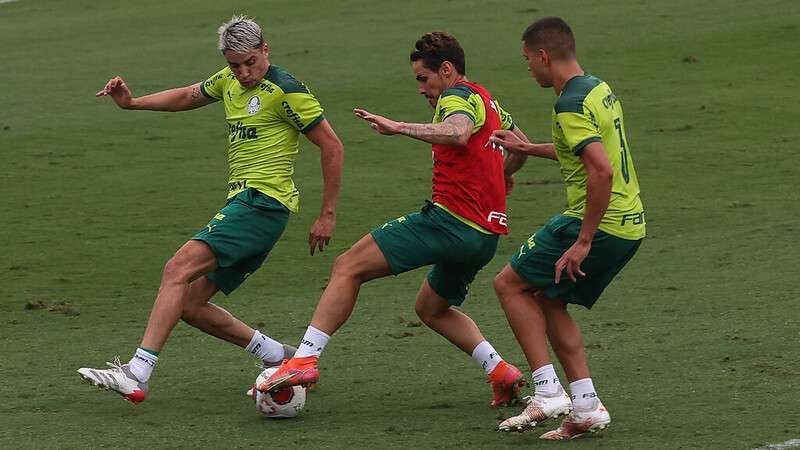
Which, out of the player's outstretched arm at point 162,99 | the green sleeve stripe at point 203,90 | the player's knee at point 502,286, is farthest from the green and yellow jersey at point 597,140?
the player's outstretched arm at point 162,99

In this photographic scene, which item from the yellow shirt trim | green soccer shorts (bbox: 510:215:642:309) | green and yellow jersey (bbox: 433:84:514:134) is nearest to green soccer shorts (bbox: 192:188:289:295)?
the yellow shirt trim

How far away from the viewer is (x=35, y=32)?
2398cm

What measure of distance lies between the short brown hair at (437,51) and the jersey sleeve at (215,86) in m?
1.48

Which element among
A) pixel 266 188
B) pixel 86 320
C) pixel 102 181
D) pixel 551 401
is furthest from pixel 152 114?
pixel 551 401

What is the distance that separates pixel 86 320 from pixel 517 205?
199 inches

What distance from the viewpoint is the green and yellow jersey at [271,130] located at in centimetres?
802

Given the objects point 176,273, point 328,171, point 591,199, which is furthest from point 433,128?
→ point 176,273

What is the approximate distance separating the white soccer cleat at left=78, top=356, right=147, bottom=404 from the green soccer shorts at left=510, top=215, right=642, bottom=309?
1.98 m

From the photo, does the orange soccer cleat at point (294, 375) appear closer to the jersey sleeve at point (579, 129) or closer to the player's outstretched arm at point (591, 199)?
the player's outstretched arm at point (591, 199)

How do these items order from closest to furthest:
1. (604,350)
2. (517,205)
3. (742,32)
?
(604,350) < (517,205) < (742,32)

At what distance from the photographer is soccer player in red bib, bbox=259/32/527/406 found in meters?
7.28

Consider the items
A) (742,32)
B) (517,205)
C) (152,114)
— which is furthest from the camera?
(742,32)

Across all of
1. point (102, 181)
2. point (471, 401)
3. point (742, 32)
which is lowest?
point (471, 401)

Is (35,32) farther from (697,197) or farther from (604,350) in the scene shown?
(604,350)
